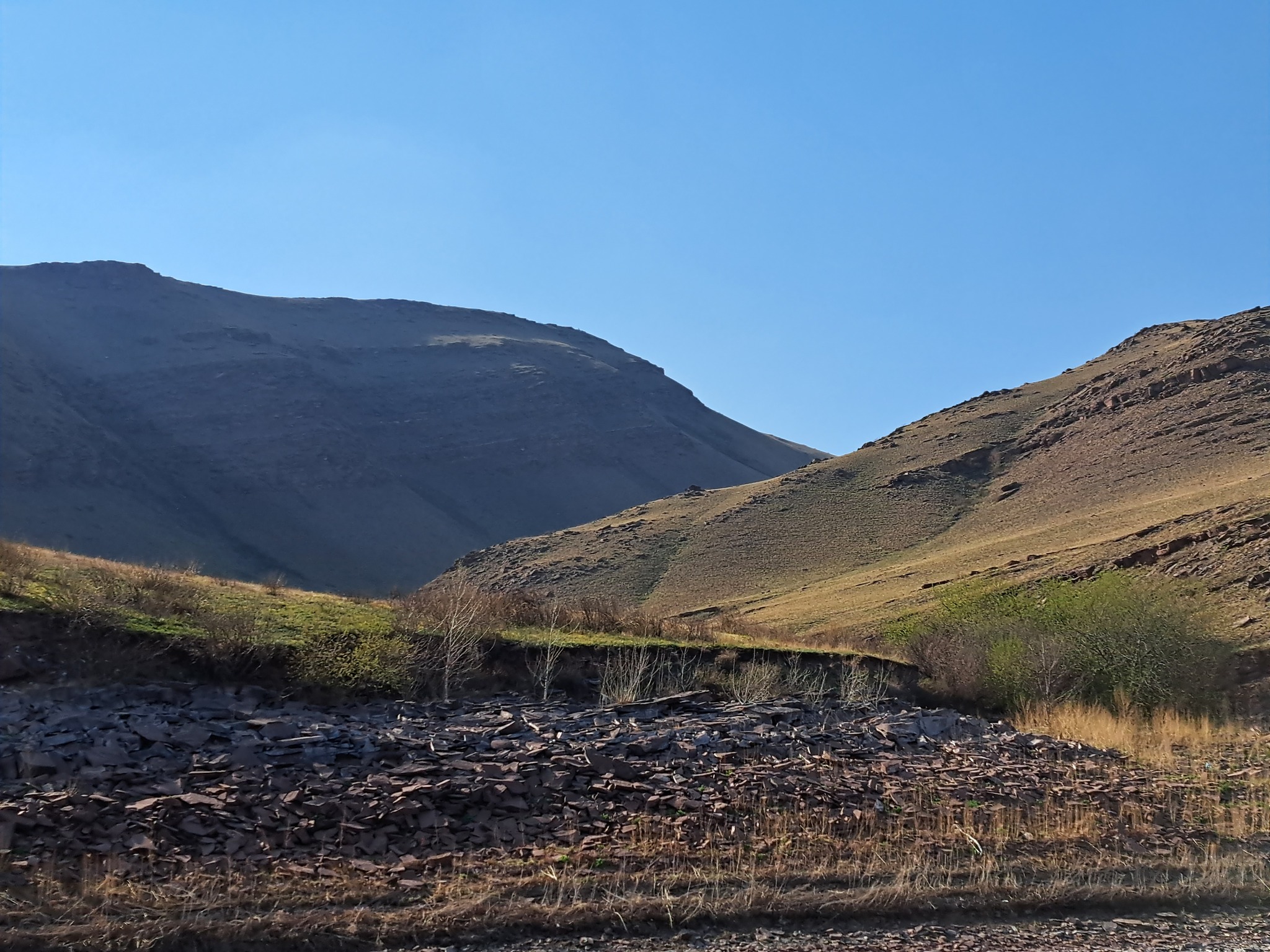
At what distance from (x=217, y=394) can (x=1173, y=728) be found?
130535 mm

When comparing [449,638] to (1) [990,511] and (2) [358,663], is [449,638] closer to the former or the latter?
(2) [358,663]

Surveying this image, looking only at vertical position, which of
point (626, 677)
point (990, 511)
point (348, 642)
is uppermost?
point (990, 511)

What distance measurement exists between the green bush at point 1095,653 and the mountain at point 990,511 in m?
7.13

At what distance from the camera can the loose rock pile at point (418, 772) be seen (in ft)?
39.2

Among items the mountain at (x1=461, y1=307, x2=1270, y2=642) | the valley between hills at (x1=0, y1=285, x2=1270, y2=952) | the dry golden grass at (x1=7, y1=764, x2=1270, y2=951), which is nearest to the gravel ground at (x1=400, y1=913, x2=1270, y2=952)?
the valley between hills at (x1=0, y1=285, x2=1270, y2=952)

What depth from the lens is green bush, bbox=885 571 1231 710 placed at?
27250mm

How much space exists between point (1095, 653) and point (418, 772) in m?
21.0

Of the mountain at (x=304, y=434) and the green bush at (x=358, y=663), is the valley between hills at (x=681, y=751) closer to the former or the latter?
the green bush at (x=358, y=663)

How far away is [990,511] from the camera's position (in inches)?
2680

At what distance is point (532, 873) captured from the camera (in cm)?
1142

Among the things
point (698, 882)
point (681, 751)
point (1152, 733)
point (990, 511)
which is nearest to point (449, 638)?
point (681, 751)

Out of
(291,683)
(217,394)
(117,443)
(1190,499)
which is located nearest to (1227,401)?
(1190,499)

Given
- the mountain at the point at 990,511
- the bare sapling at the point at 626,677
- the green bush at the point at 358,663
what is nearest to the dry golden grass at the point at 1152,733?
the bare sapling at the point at 626,677

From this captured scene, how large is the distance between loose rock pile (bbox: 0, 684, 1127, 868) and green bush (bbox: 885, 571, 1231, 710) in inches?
311
